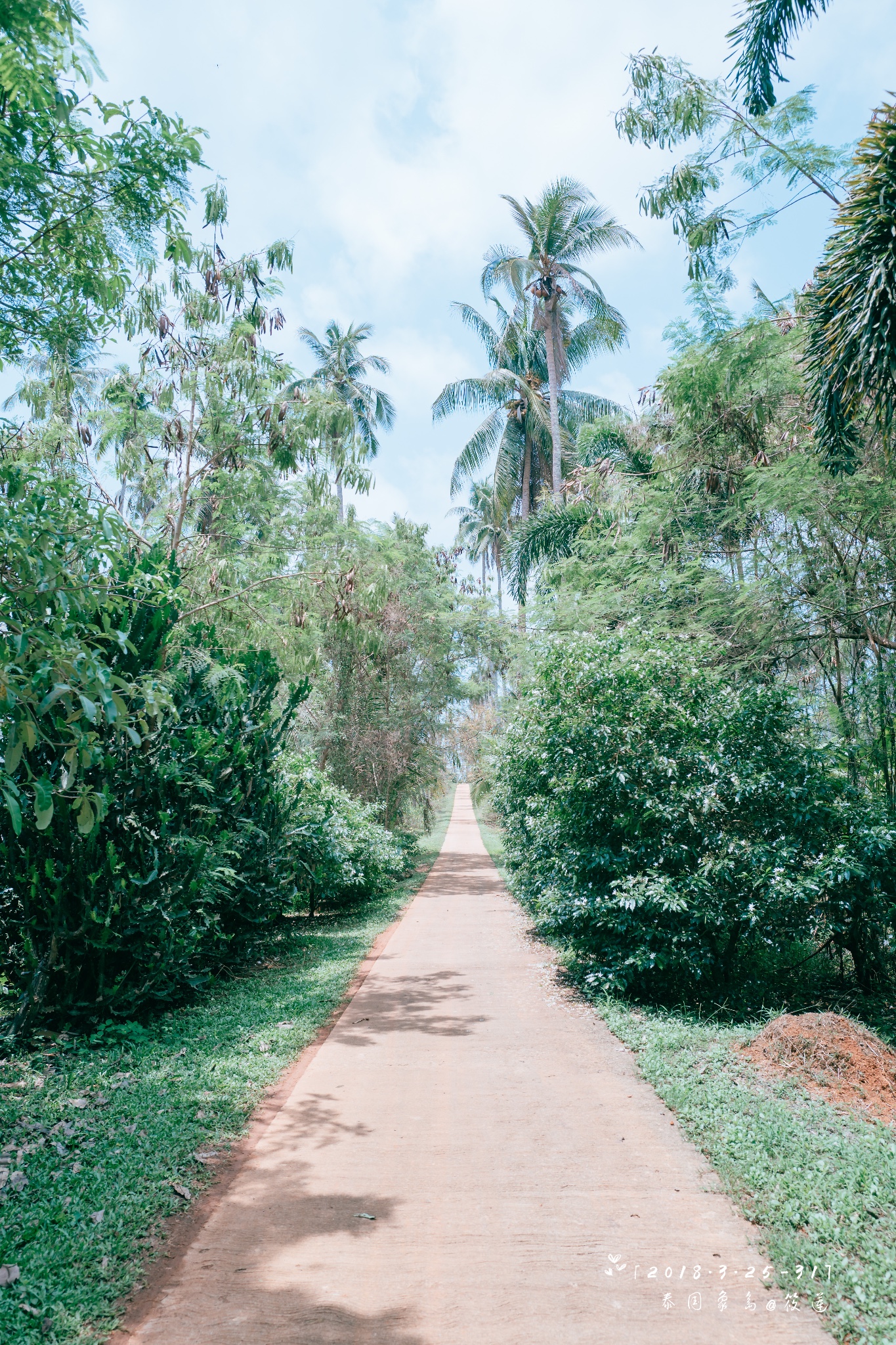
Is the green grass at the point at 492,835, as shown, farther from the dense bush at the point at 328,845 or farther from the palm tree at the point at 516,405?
the palm tree at the point at 516,405

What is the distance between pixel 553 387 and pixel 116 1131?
794 inches

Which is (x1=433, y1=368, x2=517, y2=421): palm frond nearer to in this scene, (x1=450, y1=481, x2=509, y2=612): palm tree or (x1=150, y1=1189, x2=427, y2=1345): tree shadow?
(x1=450, y1=481, x2=509, y2=612): palm tree

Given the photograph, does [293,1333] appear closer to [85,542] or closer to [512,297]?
[85,542]

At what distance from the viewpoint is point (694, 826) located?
7.75 meters

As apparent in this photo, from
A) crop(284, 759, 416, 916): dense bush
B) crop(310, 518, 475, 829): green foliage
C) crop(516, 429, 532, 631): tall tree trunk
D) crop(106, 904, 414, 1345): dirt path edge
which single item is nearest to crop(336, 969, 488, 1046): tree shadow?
crop(106, 904, 414, 1345): dirt path edge

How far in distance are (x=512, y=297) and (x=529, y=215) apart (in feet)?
7.11

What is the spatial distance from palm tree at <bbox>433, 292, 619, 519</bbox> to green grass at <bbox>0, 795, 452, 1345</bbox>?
1971cm

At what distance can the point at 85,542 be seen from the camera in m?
4.58

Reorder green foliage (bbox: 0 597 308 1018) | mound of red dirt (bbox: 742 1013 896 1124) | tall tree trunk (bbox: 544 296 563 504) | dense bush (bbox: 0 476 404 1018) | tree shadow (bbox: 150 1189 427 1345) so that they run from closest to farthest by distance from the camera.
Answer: tree shadow (bbox: 150 1189 427 1345) → dense bush (bbox: 0 476 404 1018) → mound of red dirt (bbox: 742 1013 896 1124) → green foliage (bbox: 0 597 308 1018) → tall tree trunk (bbox: 544 296 563 504)

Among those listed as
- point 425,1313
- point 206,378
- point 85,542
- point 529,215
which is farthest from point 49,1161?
point 529,215

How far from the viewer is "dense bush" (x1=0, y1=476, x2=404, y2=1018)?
13.0ft

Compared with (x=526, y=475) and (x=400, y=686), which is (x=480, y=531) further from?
(x=400, y=686)

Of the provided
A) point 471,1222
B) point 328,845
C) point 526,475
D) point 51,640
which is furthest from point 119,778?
point 526,475

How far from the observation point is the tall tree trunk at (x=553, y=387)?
2091cm
